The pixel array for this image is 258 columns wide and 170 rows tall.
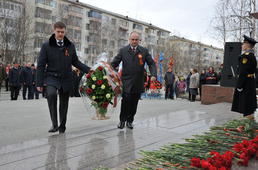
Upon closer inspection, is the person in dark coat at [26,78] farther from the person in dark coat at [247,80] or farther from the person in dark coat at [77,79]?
the person in dark coat at [247,80]

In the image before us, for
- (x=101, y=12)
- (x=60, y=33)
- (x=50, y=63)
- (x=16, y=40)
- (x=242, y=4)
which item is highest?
(x=101, y=12)

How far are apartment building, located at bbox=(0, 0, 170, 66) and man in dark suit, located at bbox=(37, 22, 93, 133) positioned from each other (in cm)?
2607

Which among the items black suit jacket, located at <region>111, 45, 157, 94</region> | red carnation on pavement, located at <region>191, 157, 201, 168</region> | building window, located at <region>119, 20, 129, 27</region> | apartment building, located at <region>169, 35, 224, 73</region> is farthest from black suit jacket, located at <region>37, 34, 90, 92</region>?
building window, located at <region>119, 20, 129, 27</region>

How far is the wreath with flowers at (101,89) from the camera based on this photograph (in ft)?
20.8

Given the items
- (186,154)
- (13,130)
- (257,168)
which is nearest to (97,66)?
(13,130)

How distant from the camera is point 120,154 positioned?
3553 millimetres

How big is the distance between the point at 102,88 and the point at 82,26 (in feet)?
162

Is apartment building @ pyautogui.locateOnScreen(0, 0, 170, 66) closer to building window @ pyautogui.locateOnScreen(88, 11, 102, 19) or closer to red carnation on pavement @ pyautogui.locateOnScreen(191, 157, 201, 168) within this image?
building window @ pyautogui.locateOnScreen(88, 11, 102, 19)

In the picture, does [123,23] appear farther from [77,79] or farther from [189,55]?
[77,79]

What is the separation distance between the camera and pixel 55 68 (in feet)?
15.3

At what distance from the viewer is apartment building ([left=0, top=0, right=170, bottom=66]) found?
119 ft

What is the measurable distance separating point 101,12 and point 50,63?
5513 cm

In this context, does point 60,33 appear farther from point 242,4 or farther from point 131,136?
point 242,4

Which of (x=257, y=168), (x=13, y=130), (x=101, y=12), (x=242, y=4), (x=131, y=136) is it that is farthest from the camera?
(x=101, y=12)
